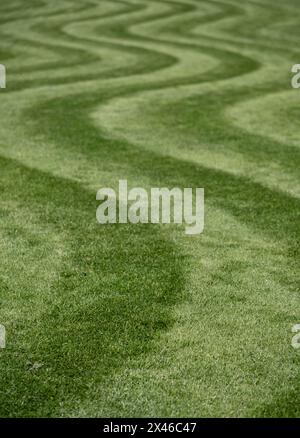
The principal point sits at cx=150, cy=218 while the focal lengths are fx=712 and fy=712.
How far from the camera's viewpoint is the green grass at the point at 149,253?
7871 millimetres

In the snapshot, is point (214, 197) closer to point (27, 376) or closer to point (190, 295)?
point (190, 295)

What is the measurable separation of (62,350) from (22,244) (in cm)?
363

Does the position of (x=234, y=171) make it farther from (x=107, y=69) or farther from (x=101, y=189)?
(x=107, y=69)

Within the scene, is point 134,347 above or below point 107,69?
above

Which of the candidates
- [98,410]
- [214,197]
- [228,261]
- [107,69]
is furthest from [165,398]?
[107,69]

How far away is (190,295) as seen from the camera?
10039 mm

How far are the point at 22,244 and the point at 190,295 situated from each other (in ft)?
10.6

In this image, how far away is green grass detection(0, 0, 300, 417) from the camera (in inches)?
310

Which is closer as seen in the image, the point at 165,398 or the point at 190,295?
the point at 165,398

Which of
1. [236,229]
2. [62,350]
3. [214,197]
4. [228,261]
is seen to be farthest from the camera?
[214,197]

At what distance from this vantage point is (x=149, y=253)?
1145 cm

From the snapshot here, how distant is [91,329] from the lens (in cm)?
900

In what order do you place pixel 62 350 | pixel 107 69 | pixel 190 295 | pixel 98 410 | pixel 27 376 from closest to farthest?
pixel 98 410, pixel 27 376, pixel 62 350, pixel 190 295, pixel 107 69

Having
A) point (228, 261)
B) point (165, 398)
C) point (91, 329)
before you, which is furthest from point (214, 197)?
point (165, 398)
